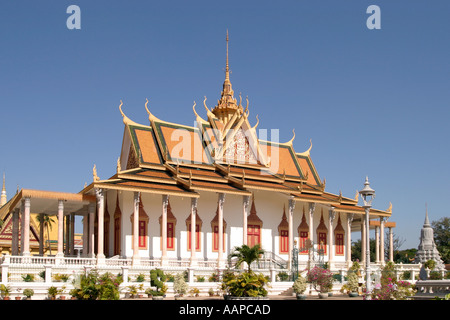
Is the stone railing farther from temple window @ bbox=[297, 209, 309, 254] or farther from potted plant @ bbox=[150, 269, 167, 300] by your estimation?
temple window @ bbox=[297, 209, 309, 254]

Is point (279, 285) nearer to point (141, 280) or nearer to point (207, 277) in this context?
point (207, 277)

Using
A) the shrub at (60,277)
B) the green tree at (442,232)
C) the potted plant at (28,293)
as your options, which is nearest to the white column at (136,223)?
the shrub at (60,277)

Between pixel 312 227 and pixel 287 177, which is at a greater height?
pixel 287 177

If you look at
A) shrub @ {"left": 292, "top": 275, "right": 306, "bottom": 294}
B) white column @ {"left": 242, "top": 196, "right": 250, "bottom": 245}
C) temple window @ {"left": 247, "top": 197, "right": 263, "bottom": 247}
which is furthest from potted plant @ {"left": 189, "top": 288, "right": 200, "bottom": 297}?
temple window @ {"left": 247, "top": 197, "right": 263, "bottom": 247}

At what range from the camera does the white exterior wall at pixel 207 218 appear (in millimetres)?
32059

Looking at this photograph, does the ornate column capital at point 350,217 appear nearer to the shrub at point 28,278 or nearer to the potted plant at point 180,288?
the potted plant at point 180,288

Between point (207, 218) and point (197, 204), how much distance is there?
1019 mm

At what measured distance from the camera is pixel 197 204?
34250 mm

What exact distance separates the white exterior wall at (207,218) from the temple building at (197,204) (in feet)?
0.18

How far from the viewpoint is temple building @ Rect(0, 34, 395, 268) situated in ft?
101

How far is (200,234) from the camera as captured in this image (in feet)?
111

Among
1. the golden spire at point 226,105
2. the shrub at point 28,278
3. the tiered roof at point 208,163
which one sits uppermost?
the golden spire at point 226,105
